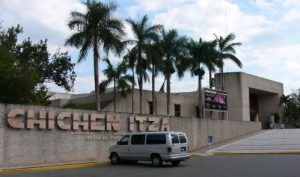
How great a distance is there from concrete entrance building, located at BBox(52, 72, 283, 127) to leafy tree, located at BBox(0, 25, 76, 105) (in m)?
7.73

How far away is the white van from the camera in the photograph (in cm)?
2288

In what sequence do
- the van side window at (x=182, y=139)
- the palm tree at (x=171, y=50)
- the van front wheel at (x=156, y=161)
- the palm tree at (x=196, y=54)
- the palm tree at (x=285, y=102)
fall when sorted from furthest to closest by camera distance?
the palm tree at (x=285, y=102) < the palm tree at (x=196, y=54) < the palm tree at (x=171, y=50) < the van side window at (x=182, y=139) < the van front wheel at (x=156, y=161)

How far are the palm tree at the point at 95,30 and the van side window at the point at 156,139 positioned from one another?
10.2 meters

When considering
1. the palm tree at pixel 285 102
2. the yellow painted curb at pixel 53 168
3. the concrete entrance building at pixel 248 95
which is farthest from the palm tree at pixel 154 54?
the palm tree at pixel 285 102

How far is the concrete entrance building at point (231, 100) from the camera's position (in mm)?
48750

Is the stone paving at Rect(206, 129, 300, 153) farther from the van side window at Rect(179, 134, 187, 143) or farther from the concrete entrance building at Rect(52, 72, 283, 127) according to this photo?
the van side window at Rect(179, 134, 187, 143)

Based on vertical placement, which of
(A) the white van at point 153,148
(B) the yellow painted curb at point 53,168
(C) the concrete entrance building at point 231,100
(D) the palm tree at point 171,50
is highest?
(D) the palm tree at point 171,50

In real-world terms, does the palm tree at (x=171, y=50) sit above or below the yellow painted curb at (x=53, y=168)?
above

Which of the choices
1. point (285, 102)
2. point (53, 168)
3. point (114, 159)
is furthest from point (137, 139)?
point (285, 102)

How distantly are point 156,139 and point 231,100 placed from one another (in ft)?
128

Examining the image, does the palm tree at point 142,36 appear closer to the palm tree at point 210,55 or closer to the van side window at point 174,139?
the palm tree at point 210,55

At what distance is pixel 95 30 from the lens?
31844 mm

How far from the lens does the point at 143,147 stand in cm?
2372

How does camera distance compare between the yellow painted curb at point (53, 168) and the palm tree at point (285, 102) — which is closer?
the yellow painted curb at point (53, 168)
